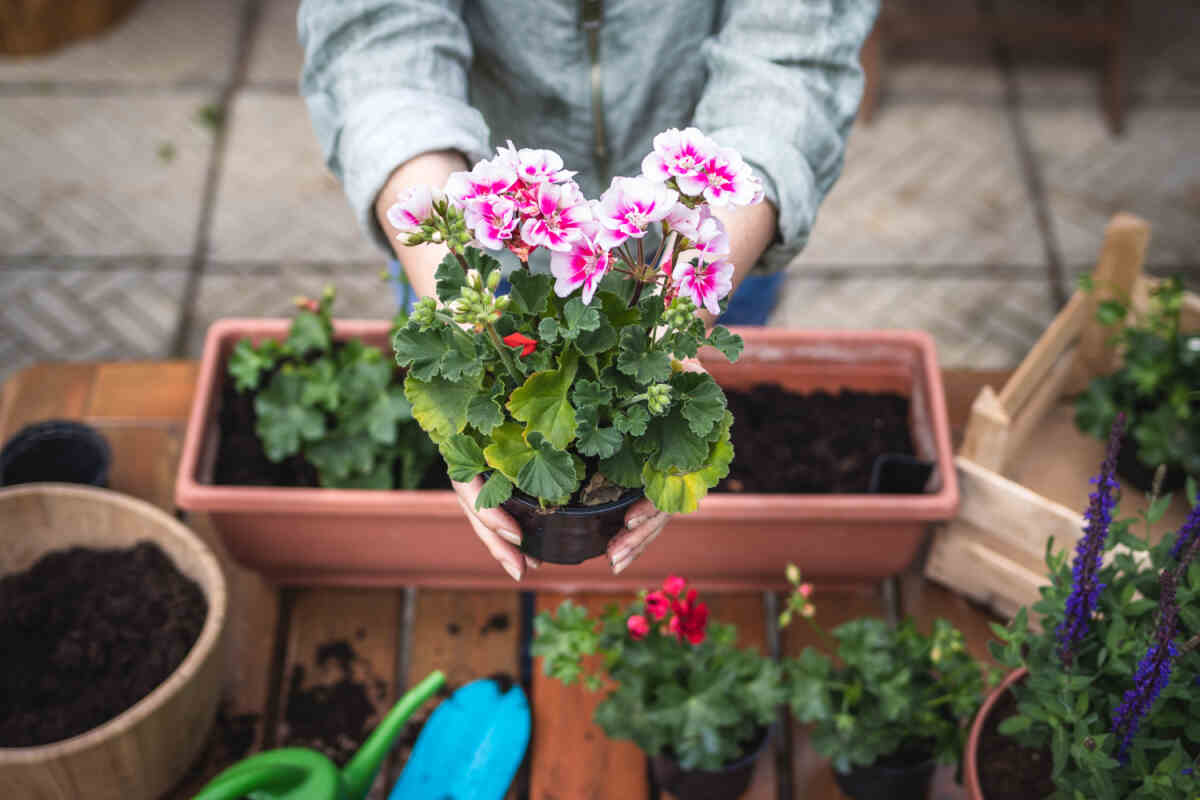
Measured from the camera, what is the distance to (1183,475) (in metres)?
1.89

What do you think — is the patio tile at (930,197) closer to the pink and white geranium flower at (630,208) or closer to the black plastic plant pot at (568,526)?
the black plastic plant pot at (568,526)

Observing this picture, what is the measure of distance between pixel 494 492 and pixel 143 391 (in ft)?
3.62

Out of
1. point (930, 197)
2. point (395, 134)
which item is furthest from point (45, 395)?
point (930, 197)

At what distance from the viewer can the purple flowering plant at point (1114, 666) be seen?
116 cm

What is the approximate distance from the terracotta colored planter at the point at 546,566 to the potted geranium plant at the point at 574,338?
446 mm

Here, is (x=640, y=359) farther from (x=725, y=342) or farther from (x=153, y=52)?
(x=153, y=52)

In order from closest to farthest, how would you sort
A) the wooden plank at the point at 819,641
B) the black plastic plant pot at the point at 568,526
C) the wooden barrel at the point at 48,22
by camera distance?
the black plastic plant pot at the point at 568,526
the wooden plank at the point at 819,641
the wooden barrel at the point at 48,22

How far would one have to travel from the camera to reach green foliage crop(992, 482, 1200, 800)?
1.19 m

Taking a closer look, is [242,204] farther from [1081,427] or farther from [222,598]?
[1081,427]

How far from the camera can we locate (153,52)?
3.93m

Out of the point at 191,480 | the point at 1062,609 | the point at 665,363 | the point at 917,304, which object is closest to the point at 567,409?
the point at 665,363

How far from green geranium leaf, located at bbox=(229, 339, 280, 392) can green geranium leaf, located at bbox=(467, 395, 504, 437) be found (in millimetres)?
804

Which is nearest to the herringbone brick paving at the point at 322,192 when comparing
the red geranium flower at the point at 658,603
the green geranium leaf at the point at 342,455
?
the green geranium leaf at the point at 342,455

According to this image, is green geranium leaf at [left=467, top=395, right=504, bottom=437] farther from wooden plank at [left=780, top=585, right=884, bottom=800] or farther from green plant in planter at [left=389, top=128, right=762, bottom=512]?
wooden plank at [left=780, top=585, right=884, bottom=800]
